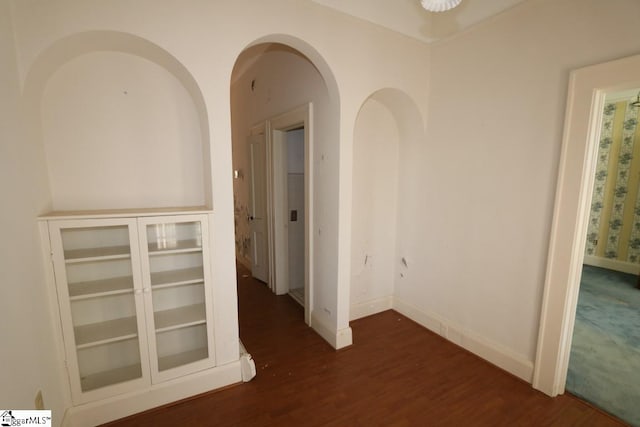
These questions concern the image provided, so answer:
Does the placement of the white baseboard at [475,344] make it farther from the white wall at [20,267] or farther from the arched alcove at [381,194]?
the white wall at [20,267]

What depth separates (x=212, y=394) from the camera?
214 cm

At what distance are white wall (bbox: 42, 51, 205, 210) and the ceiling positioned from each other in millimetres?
1451

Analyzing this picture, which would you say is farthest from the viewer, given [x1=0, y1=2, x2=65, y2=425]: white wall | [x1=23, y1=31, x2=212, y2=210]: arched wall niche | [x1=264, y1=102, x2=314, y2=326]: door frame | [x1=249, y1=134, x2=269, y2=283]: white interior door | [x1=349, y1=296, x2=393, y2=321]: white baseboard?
[x1=249, y1=134, x2=269, y2=283]: white interior door

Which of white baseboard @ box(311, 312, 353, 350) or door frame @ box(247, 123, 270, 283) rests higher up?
door frame @ box(247, 123, 270, 283)

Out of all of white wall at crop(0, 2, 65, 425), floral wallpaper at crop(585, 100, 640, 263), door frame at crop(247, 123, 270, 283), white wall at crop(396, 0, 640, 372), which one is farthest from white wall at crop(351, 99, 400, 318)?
floral wallpaper at crop(585, 100, 640, 263)

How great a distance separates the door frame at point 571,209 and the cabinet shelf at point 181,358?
2.59 meters

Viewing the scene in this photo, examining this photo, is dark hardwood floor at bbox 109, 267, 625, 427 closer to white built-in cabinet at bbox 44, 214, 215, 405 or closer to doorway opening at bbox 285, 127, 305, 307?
white built-in cabinet at bbox 44, 214, 215, 405

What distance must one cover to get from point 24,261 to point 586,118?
3.37m

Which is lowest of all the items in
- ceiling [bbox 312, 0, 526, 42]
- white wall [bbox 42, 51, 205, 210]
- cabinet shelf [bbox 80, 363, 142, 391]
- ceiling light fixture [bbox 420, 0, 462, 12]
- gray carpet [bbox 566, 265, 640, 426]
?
gray carpet [bbox 566, 265, 640, 426]

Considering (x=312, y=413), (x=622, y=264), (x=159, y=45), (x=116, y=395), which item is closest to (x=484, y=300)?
(x=312, y=413)

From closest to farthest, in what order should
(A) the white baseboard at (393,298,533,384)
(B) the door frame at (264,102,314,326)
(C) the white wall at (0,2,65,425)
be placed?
(C) the white wall at (0,2,65,425)
(A) the white baseboard at (393,298,533,384)
(B) the door frame at (264,102,314,326)

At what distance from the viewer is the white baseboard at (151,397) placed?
1.83 m

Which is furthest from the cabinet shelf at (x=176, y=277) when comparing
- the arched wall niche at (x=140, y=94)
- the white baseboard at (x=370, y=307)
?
the white baseboard at (x=370, y=307)

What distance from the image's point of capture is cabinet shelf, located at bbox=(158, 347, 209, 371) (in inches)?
83.7
